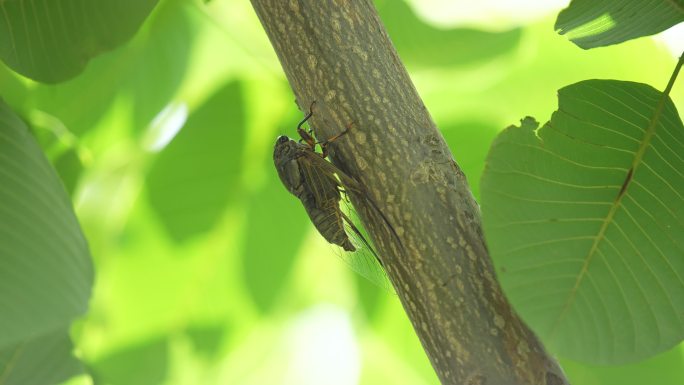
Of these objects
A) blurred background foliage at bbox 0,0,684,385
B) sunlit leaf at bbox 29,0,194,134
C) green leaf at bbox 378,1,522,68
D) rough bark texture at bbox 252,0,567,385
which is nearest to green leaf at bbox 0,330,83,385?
blurred background foliage at bbox 0,0,684,385

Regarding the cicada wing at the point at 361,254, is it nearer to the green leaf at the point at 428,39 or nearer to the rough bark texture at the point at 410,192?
the rough bark texture at the point at 410,192

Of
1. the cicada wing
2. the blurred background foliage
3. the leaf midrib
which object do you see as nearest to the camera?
the leaf midrib

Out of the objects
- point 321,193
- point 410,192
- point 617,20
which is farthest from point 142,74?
point 617,20

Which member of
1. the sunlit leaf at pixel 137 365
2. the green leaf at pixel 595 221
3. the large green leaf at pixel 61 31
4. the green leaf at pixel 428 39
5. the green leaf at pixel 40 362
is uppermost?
the green leaf at pixel 428 39

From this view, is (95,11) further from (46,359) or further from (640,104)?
(640,104)

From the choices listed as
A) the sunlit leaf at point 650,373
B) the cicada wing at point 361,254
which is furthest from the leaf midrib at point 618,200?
the sunlit leaf at point 650,373

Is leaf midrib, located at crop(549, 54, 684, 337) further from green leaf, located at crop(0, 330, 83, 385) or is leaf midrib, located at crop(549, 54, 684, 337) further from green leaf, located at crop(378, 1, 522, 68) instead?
green leaf, located at crop(0, 330, 83, 385)

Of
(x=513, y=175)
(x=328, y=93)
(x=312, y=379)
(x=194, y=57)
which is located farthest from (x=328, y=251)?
(x=312, y=379)
